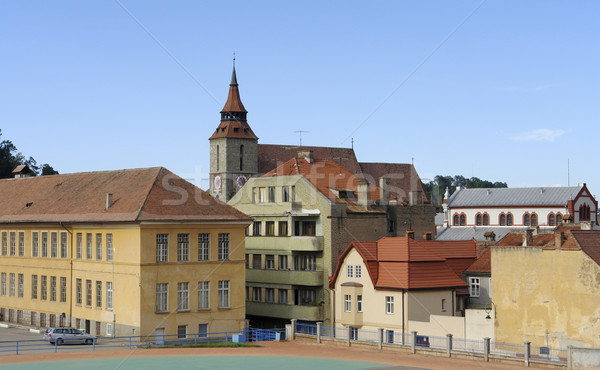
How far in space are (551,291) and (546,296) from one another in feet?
1.72

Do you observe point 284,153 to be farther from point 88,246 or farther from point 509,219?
point 88,246

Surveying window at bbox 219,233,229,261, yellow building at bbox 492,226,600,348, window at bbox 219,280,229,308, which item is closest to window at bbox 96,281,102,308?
window at bbox 219,280,229,308

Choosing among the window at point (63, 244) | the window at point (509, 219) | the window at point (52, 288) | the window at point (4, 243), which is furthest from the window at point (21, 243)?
the window at point (509, 219)

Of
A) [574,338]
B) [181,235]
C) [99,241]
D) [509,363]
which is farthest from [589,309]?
[99,241]

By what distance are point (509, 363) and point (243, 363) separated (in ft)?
49.2

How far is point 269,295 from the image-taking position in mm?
74625

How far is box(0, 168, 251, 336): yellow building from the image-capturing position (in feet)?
184

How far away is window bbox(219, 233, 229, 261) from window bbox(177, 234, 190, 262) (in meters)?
2.79

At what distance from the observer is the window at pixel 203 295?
58.2m

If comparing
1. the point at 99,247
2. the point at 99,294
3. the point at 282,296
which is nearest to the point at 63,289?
the point at 99,294

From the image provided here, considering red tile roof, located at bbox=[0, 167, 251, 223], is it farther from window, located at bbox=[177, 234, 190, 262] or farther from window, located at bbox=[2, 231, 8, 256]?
window, located at bbox=[2, 231, 8, 256]

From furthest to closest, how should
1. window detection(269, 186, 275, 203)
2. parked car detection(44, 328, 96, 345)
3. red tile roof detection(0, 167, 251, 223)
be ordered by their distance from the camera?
window detection(269, 186, 275, 203) < red tile roof detection(0, 167, 251, 223) < parked car detection(44, 328, 96, 345)

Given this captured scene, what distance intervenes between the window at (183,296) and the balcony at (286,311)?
15.4 m

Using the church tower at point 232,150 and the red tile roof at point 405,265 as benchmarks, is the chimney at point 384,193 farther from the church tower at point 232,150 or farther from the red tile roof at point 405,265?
the church tower at point 232,150
